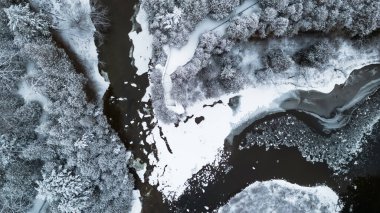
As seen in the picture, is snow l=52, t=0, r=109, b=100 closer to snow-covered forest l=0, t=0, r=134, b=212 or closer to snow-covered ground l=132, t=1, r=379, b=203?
snow-covered forest l=0, t=0, r=134, b=212

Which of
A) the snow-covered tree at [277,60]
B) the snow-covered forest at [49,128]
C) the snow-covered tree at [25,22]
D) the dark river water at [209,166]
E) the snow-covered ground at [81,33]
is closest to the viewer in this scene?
the snow-covered tree at [25,22]

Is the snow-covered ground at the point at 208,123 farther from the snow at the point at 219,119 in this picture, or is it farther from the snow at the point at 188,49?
the snow at the point at 188,49

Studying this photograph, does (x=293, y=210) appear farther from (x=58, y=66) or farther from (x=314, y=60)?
(x=58, y=66)

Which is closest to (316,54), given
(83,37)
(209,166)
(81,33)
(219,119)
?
(219,119)

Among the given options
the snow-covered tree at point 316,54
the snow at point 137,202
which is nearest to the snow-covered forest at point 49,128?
the snow at point 137,202

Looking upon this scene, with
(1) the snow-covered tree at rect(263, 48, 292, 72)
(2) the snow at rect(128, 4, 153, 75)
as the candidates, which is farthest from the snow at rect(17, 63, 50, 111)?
(1) the snow-covered tree at rect(263, 48, 292, 72)

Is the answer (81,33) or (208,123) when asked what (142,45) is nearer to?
(81,33)
